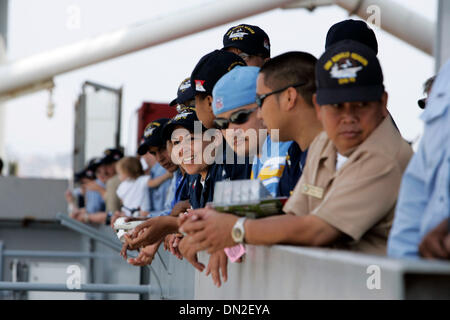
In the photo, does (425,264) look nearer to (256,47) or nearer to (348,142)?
(348,142)

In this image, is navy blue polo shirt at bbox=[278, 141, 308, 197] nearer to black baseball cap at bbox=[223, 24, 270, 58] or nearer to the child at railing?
black baseball cap at bbox=[223, 24, 270, 58]

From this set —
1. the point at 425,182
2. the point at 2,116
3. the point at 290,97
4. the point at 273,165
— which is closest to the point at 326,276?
the point at 425,182

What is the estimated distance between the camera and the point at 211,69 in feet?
11.5

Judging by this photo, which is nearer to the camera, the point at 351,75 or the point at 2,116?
the point at 351,75

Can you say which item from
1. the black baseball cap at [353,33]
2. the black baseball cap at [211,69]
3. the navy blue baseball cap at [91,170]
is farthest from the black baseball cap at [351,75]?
the navy blue baseball cap at [91,170]

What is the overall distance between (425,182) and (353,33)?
5.21 feet

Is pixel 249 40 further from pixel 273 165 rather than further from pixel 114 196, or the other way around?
pixel 114 196

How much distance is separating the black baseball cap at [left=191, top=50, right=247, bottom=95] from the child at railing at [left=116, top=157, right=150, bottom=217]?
11.6ft

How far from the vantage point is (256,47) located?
13.3 feet

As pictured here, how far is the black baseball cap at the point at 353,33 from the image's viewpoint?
3219mm

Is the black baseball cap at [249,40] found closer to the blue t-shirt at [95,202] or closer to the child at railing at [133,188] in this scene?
the child at railing at [133,188]

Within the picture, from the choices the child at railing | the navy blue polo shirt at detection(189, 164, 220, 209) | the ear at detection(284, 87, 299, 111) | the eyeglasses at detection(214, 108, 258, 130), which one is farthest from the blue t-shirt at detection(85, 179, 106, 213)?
the ear at detection(284, 87, 299, 111)

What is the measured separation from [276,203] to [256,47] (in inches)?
79.2

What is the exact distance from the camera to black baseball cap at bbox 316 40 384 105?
81.1 inches
